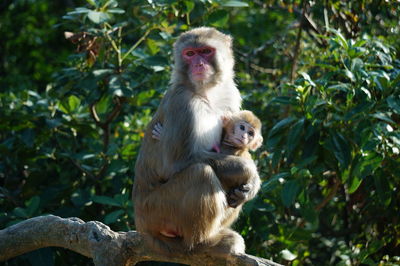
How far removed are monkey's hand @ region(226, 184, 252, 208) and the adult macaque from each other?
5 centimetres

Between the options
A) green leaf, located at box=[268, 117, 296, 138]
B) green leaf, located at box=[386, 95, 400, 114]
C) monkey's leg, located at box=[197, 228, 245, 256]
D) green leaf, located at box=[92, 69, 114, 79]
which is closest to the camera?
monkey's leg, located at box=[197, 228, 245, 256]

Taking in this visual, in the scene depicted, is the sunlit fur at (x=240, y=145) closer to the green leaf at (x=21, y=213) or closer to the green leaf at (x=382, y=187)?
the green leaf at (x=382, y=187)

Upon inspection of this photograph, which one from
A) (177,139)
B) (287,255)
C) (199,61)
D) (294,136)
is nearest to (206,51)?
(199,61)

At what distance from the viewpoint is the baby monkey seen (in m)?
5.21

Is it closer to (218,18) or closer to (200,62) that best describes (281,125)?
(200,62)

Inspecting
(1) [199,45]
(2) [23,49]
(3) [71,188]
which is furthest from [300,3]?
(2) [23,49]

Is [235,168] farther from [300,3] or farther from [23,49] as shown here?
[23,49]

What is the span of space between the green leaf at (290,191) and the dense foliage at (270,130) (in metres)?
0.01

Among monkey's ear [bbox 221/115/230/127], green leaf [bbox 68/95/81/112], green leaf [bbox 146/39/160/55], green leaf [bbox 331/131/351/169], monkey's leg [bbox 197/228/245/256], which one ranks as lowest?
green leaf [bbox 68/95/81/112]

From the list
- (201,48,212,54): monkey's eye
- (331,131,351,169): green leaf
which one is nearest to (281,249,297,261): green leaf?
(331,131,351,169): green leaf

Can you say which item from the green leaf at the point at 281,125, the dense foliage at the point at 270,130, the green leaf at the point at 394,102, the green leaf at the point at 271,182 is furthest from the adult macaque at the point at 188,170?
the green leaf at the point at 394,102

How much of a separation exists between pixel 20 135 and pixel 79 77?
104 centimetres

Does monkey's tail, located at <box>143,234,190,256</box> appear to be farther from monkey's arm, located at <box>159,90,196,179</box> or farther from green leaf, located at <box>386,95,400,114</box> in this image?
green leaf, located at <box>386,95,400,114</box>

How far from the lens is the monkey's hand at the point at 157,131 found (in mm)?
5401
